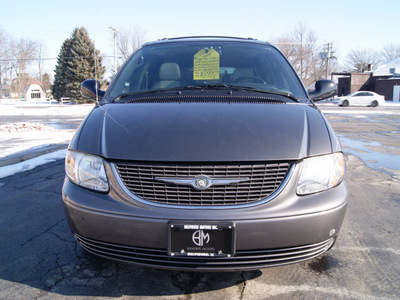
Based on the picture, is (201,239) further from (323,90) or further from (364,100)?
(364,100)

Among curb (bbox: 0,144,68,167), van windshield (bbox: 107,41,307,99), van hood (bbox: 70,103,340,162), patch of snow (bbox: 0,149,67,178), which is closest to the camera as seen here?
van hood (bbox: 70,103,340,162)

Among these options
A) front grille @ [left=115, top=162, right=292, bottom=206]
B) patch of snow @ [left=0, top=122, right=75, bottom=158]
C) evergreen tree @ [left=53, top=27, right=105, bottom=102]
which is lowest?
patch of snow @ [left=0, top=122, right=75, bottom=158]

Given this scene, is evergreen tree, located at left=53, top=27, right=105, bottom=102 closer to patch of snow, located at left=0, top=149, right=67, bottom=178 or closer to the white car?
the white car

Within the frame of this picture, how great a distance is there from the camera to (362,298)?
1.89 m

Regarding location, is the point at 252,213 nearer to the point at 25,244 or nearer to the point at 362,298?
the point at 362,298

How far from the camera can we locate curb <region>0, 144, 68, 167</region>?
17.2 feet

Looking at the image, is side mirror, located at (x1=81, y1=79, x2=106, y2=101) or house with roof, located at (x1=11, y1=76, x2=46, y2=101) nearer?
side mirror, located at (x1=81, y1=79, x2=106, y2=101)

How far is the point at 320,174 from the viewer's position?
1.85m

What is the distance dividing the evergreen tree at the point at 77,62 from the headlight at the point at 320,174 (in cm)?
3726

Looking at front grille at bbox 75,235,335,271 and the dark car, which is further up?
the dark car

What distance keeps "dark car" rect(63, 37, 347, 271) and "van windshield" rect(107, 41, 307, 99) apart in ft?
2.23

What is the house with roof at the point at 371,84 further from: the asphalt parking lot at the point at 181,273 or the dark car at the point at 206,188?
the dark car at the point at 206,188

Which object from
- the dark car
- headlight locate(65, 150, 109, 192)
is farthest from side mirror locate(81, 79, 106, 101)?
headlight locate(65, 150, 109, 192)

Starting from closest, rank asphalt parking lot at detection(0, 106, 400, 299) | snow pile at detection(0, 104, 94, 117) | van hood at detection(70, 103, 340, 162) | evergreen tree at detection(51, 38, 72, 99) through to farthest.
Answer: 1. van hood at detection(70, 103, 340, 162)
2. asphalt parking lot at detection(0, 106, 400, 299)
3. snow pile at detection(0, 104, 94, 117)
4. evergreen tree at detection(51, 38, 72, 99)
